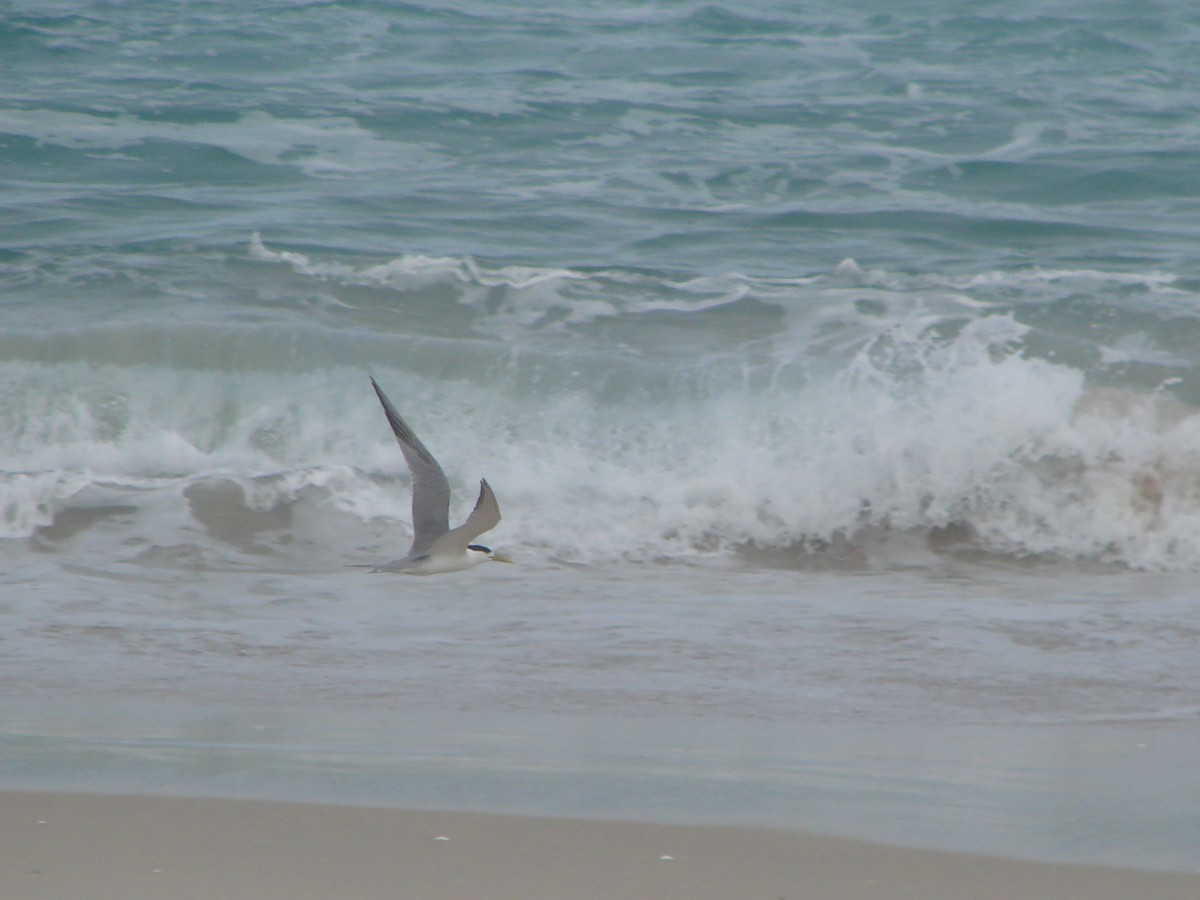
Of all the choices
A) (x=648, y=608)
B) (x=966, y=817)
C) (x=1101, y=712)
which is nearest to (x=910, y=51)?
(x=648, y=608)

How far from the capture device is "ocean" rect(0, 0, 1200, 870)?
372cm

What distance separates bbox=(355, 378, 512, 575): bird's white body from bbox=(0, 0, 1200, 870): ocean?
0.61ft

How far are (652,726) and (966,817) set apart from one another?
0.99 meters

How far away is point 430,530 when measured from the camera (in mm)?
5035

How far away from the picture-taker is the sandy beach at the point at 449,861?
2.68m

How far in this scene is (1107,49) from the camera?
14.7 metres

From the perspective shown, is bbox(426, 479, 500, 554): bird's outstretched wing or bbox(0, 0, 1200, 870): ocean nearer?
bbox(0, 0, 1200, 870): ocean

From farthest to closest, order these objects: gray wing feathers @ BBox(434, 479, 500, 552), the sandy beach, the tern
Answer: the tern
gray wing feathers @ BBox(434, 479, 500, 552)
the sandy beach

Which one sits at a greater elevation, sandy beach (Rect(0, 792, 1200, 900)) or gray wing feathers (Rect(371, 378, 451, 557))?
gray wing feathers (Rect(371, 378, 451, 557))

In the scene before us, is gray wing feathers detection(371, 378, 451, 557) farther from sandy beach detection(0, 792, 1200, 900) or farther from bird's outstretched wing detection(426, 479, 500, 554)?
sandy beach detection(0, 792, 1200, 900)

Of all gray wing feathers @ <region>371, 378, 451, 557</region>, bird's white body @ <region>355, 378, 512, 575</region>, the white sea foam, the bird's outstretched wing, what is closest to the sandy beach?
the bird's outstretched wing

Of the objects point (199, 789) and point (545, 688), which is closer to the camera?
point (199, 789)

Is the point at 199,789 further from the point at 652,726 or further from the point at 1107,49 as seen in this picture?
the point at 1107,49

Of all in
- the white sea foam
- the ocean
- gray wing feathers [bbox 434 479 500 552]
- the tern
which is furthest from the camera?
the white sea foam
